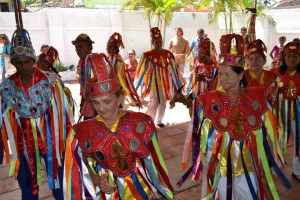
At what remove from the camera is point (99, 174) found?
88.3 inches

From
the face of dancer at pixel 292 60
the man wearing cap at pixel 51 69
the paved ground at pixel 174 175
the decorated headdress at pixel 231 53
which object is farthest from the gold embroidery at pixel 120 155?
the face of dancer at pixel 292 60

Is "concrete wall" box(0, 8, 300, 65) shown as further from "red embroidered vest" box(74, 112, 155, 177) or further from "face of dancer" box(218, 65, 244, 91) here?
"face of dancer" box(218, 65, 244, 91)

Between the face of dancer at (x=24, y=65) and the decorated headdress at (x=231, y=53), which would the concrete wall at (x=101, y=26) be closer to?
the face of dancer at (x=24, y=65)

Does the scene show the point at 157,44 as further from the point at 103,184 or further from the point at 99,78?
the point at 103,184

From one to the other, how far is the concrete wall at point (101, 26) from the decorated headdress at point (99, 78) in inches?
485

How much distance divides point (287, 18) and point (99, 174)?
15324 millimetres

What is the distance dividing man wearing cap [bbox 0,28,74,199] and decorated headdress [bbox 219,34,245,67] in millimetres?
1771

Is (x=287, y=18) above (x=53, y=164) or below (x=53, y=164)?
above

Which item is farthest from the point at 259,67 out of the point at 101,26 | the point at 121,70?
the point at 101,26

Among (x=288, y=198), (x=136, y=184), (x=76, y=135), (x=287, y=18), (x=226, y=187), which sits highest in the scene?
(x=287, y=18)

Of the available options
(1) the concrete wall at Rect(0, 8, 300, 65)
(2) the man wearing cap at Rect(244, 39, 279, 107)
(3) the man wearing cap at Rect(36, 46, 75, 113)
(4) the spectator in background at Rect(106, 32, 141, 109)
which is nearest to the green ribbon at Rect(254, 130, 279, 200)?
(2) the man wearing cap at Rect(244, 39, 279, 107)

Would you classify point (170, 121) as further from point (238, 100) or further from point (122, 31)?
point (122, 31)

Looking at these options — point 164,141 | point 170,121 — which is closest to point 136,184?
point 164,141

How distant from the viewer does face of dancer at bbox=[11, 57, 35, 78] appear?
2.93 metres
